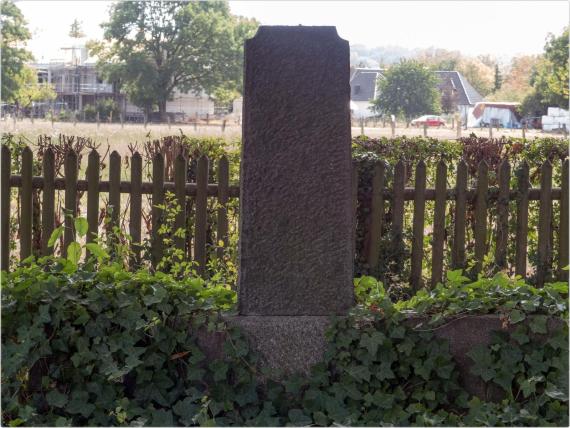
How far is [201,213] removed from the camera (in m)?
6.09

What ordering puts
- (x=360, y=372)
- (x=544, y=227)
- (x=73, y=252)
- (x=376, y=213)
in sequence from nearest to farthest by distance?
(x=360, y=372), (x=73, y=252), (x=376, y=213), (x=544, y=227)

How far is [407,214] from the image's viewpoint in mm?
6539

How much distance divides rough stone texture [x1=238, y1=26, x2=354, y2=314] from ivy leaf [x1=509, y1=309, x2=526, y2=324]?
0.74 m

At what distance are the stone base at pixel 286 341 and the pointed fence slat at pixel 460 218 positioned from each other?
2772 mm

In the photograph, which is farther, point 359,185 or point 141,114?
point 141,114

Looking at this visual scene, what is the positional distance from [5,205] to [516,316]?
164 inches

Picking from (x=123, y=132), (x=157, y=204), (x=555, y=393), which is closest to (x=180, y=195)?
(x=157, y=204)

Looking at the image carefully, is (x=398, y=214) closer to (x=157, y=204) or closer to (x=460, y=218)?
(x=460, y=218)

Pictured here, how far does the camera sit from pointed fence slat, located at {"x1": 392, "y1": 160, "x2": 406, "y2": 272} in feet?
19.7

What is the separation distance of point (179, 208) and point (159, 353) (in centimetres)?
213

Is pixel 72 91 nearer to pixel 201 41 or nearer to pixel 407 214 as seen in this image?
pixel 201 41

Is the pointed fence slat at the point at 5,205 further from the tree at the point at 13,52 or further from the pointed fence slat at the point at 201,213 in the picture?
the tree at the point at 13,52

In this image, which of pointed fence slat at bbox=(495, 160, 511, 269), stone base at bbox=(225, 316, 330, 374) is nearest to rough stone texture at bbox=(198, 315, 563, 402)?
stone base at bbox=(225, 316, 330, 374)

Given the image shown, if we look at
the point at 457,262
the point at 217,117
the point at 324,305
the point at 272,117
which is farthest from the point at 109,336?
the point at 217,117
